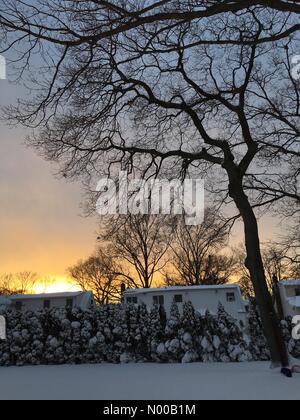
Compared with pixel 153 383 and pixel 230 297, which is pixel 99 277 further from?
pixel 153 383

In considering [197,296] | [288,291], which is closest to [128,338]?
[197,296]

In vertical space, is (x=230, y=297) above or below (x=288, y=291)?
below

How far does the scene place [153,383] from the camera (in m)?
9.41

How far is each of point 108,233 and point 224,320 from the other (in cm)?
443

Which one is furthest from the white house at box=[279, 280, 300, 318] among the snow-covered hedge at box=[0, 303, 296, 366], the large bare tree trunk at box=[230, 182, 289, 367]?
the large bare tree trunk at box=[230, 182, 289, 367]

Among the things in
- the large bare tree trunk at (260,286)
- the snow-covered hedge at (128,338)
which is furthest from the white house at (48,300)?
the large bare tree trunk at (260,286)

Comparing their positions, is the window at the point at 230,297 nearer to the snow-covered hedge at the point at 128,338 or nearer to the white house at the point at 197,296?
the white house at the point at 197,296

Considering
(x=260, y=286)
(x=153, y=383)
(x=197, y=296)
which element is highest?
(x=197, y=296)

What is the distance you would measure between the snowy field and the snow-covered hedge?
2.96 feet

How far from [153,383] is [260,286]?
12.8 feet

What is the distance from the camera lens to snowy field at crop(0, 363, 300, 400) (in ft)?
26.0

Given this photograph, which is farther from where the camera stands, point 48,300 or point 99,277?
point 99,277

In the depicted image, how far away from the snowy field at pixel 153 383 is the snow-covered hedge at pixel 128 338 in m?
0.90
